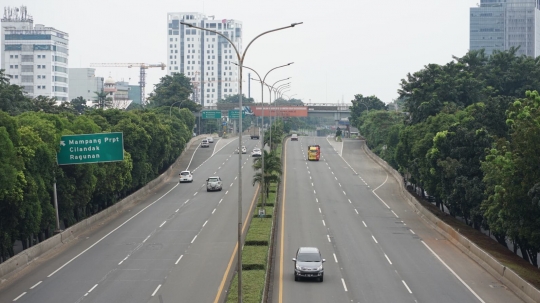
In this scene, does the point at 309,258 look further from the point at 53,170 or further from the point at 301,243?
the point at 53,170

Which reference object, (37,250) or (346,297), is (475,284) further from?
(37,250)

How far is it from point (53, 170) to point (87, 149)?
2.42m

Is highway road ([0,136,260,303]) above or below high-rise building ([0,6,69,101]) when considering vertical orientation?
below

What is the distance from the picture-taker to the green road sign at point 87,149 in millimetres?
45594

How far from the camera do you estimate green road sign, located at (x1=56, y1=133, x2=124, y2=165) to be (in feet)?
150

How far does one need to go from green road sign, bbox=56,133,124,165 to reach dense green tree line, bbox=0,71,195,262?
2.04 ft

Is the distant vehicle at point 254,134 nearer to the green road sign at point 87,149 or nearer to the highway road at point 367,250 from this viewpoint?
the highway road at point 367,250

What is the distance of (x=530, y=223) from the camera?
36688 millimetres

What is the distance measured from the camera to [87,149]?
4594 cm

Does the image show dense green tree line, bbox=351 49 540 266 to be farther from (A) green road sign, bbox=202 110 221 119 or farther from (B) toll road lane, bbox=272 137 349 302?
(A) green road sign, bbox=202 110 221 119

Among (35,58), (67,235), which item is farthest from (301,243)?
(35,58)

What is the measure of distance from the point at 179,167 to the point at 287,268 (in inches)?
2224

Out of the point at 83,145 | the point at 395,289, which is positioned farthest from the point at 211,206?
the point at 395,289

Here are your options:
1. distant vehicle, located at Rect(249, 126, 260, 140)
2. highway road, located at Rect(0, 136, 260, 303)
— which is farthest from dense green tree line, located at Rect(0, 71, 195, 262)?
distant vehicle, located at Rect(249, 126, 260, 140)
